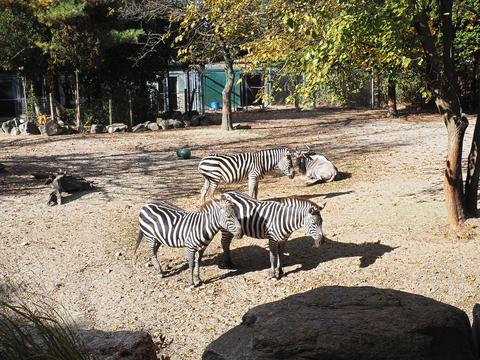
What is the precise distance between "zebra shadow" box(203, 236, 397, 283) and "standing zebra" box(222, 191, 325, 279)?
43 centimetres

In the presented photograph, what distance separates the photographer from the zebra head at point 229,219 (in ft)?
27.7

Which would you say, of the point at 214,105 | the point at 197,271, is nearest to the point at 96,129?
the point at 214,105

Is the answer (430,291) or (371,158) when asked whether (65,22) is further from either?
(430,291)

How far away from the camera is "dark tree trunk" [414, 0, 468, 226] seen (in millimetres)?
9742

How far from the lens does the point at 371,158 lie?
17531mm

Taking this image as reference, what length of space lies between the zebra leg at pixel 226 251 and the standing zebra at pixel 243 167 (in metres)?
2.97

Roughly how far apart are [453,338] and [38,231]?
8346 mm

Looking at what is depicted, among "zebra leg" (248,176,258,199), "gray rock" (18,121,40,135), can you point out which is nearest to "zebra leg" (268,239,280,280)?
"zebra leg" (248,176,258,199)

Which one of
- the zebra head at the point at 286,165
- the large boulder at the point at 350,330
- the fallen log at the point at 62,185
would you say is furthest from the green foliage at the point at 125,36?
the large boulder at the point at 350,330

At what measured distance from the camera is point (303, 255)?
31.7ft

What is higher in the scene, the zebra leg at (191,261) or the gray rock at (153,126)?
the gray rock at (153,126)

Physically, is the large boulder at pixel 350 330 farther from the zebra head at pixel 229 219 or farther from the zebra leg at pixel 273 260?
the zebra leg at pixel 273 260

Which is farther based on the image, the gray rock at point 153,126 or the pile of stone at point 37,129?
the gray rock at point 153,126

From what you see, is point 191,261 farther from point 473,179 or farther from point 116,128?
point 116,128
